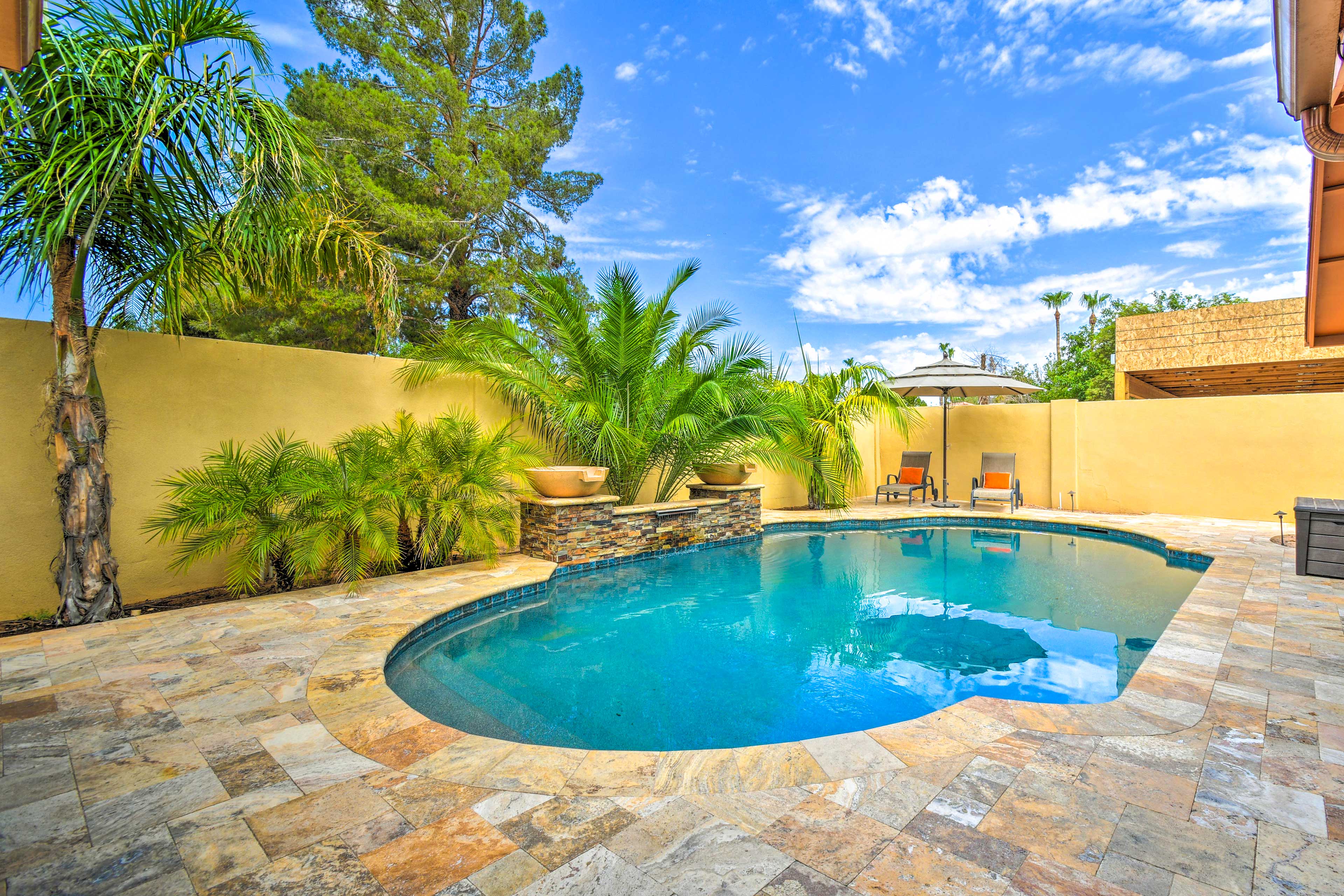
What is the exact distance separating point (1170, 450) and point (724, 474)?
7194 mm

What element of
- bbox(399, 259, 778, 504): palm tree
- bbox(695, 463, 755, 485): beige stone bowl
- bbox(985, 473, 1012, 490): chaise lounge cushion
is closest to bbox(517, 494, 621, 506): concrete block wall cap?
bbox(399, 259, 778, 504): palm tree

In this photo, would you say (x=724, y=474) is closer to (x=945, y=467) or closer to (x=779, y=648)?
(x=779, y=648)

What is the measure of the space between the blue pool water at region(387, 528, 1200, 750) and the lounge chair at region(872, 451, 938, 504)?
12.4 ft

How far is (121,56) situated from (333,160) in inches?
357

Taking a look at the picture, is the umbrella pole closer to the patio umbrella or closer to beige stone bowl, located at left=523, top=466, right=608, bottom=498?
the patio umbrella

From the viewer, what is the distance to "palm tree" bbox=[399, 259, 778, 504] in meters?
7.25

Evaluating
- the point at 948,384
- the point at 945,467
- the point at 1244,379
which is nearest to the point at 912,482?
the point at 945,467

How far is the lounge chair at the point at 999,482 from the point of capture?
10.6 metres

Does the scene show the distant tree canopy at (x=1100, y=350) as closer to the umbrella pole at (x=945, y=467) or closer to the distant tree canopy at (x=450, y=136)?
the umbrella pole at (x=945, y=467)

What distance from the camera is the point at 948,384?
10.4 m

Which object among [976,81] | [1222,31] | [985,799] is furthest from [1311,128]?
[976,81]

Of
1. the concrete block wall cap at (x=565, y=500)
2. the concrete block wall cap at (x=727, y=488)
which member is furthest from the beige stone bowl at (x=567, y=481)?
the concrete block wall cap at (x=727, y=488)

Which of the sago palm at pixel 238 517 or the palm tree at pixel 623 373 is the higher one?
the palm tree at pixel 623 373

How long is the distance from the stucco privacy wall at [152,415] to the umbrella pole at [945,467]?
9061 mm
